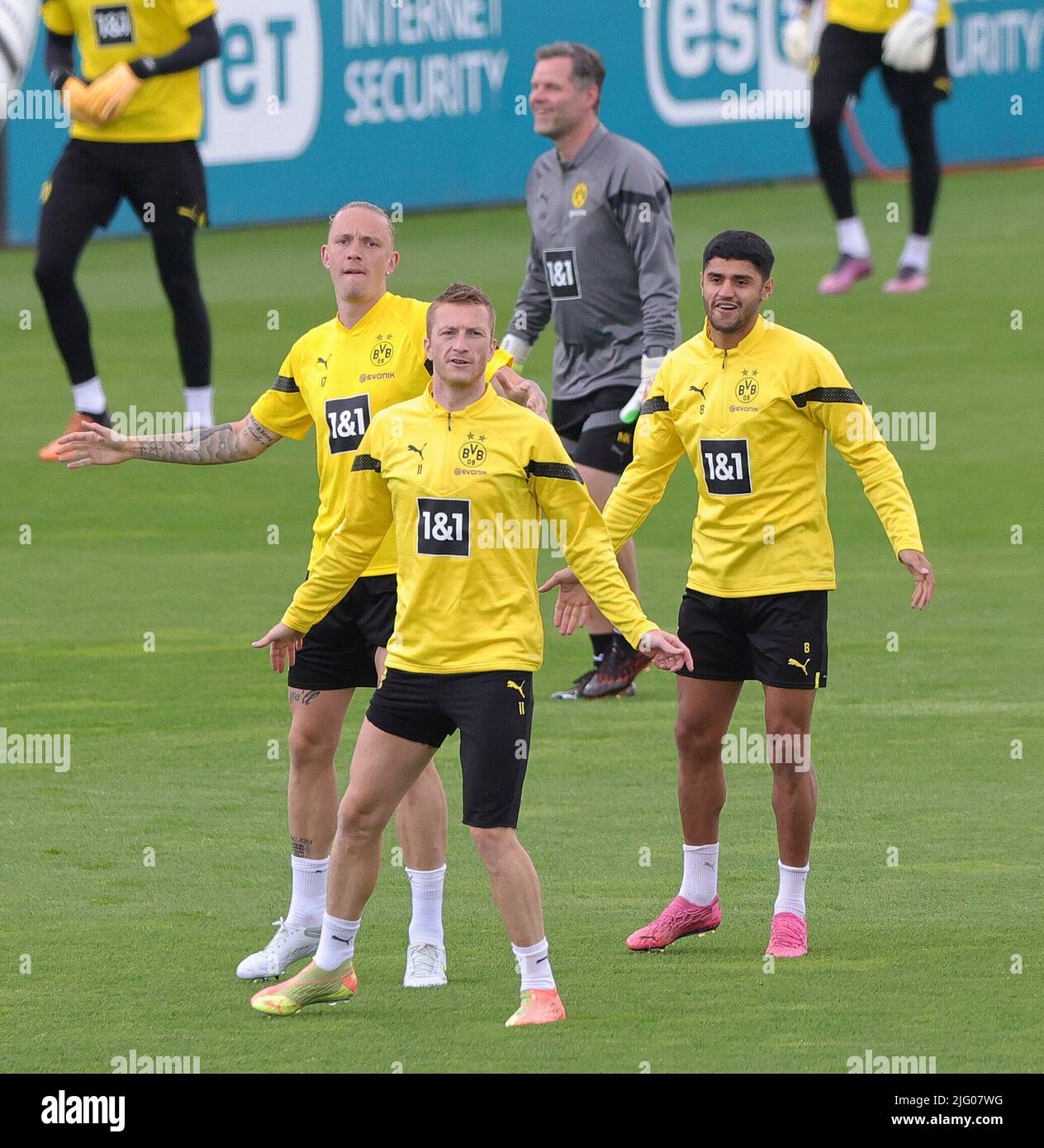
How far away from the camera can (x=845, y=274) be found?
704 inches

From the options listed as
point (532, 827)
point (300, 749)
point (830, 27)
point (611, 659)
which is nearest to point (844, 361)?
point (830, 27)

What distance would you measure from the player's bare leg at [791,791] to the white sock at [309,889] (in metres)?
1.31

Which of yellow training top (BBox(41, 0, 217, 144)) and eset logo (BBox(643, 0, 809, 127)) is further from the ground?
eset logo (BBox(643, 0, 809, 127))

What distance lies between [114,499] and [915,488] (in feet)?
15.6

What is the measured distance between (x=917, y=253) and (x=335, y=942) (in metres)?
12.4

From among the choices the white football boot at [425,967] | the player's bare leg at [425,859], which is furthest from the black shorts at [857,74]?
the white football boot at [425,967]

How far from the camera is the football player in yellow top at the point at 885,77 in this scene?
16375mm

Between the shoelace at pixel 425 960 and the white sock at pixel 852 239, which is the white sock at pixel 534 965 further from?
the white sock at pixel 852 239

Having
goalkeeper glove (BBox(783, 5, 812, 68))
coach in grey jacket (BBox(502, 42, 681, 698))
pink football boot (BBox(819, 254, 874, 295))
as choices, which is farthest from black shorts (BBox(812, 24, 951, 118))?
coach in grey jacket (BBox(502, 42, 681, 698))

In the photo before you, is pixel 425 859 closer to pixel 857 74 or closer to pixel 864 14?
pixel 857 74

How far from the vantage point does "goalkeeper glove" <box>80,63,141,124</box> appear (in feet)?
40.1

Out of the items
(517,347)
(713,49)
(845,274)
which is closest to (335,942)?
(517,347)

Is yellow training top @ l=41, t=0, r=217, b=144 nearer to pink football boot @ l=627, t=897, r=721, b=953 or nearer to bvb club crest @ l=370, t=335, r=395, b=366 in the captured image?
bvb club crest @ l=370, t=335, r=395, b=366

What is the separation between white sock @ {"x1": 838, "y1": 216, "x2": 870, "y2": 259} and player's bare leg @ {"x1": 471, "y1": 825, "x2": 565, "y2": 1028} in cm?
1162
